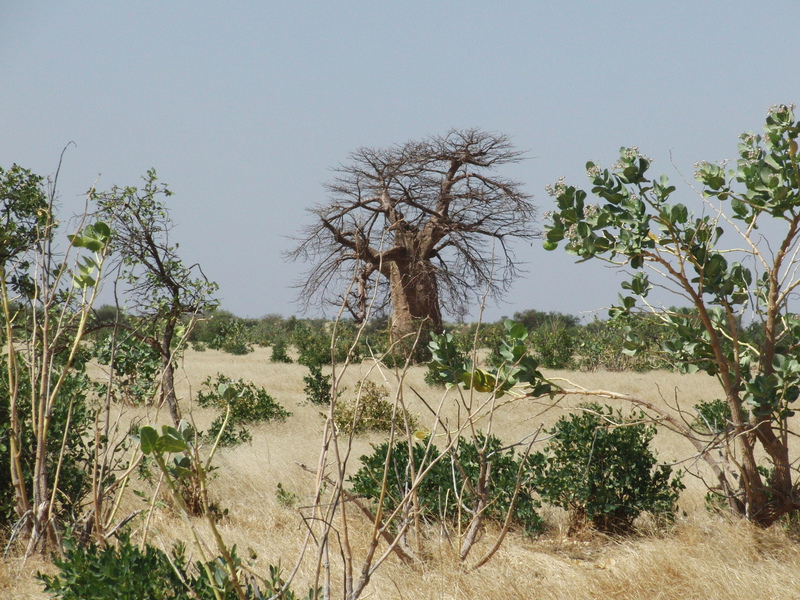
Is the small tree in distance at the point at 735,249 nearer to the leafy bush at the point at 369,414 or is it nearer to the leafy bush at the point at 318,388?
the leafy bush at the point at 369,414

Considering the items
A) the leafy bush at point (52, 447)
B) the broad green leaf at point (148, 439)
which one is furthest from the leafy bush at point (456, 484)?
the broad green leaf at point (148, 439)

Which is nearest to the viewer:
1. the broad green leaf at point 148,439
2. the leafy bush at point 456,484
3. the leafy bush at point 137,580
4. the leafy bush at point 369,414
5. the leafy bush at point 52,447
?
the broad green leaf at point 148,439

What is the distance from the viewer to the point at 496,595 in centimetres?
271

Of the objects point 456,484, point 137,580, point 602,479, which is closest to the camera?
point 137,580

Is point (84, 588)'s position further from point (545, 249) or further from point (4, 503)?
point (545, 249)

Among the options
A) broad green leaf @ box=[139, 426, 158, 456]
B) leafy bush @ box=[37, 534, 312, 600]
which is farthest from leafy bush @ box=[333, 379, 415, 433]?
broad green leaf @ box=[139, 426, 158, 456]

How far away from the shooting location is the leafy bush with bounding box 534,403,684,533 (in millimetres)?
3928

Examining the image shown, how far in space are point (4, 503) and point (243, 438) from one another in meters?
3.21

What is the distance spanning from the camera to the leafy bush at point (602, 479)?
12.9 feet

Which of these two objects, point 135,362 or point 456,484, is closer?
point 456,484

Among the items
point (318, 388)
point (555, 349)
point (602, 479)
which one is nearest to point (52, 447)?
point (602, 479)

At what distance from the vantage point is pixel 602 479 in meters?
3.97

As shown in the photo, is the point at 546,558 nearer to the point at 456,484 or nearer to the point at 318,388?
the point at 456,484

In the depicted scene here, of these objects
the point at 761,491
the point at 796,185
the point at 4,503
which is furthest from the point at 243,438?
the point at 796,185
